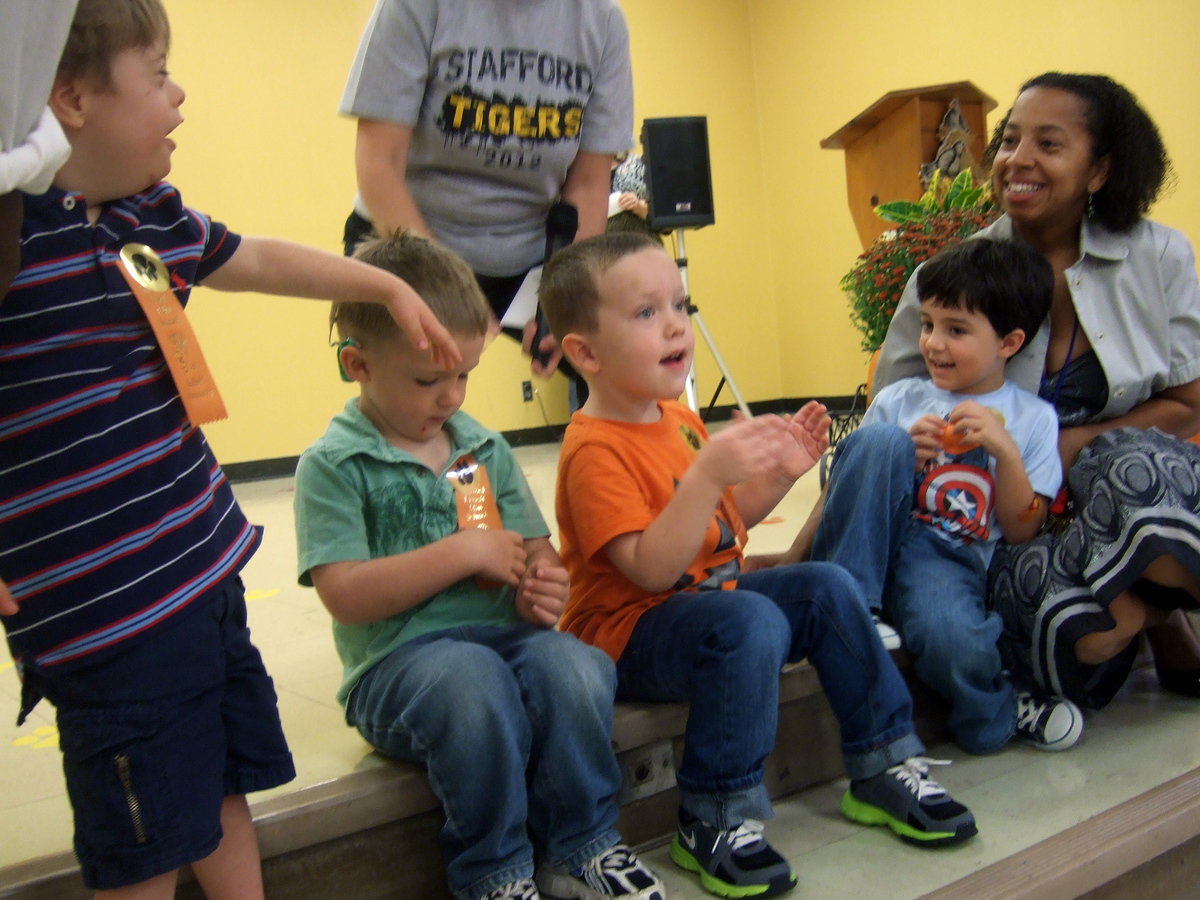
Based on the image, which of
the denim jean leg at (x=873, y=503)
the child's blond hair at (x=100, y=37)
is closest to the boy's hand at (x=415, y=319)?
the child's blond hair at (x=100, y=37)

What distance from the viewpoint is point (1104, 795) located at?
139 cm

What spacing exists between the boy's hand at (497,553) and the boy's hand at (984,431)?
67cm

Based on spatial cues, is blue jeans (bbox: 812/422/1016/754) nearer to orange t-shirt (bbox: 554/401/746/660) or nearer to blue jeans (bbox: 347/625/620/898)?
orange t-shirt (bbox: 554/401/746/660)

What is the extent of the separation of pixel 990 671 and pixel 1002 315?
0.52m

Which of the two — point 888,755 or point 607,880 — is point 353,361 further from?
point 888,755

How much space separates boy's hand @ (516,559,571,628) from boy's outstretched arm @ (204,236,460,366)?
0.98 ft

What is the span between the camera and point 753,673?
1.22m

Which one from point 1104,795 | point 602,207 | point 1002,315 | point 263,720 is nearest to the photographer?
point 263,720

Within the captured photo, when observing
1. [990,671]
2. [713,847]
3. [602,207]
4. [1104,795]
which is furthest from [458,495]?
[1104,795]

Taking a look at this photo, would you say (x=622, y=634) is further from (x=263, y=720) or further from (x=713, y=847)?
(x=263, y=720)

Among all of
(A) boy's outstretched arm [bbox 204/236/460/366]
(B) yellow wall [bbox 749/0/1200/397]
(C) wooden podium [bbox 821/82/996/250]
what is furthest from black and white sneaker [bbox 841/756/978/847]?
(B) yellow wall [bbox 749/0/1200/397]

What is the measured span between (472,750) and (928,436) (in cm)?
83

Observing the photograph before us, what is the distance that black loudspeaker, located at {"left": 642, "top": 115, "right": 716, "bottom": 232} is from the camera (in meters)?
3.97

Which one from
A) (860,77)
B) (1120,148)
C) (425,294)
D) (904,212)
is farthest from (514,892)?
(860,77)
